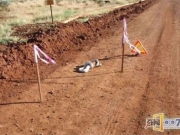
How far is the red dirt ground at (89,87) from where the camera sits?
8.07 metres

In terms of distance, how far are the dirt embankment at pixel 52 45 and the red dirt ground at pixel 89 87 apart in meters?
0.04

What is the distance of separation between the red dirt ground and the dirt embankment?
0.12 ft

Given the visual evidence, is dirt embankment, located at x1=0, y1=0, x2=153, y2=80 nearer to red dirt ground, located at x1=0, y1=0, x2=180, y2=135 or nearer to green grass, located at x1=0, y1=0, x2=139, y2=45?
red dirt ground, located at x1=0, y1=0, x2=180, y2=135

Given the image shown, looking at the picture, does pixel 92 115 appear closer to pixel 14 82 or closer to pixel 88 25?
pixel 14 82

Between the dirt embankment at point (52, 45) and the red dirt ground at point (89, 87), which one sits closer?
the red dirt ground at point (89, 87)

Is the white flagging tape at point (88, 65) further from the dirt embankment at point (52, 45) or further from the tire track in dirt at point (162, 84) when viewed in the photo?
the tire track in dirt at point (162, 84)

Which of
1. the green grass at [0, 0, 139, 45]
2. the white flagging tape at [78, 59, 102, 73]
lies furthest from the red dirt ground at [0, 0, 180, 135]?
the green grass at [0, 0, 139, 45]

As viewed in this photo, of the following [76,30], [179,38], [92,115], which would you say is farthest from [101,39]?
[92,115]

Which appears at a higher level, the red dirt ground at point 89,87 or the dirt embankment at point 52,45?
the dirt embankment at point 52,45

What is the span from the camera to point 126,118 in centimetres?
829

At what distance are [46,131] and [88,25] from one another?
10.8m

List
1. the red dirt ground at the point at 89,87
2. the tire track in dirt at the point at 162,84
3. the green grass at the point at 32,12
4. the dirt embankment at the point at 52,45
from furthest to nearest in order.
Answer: the green grass at the point at 32,12
the dirt embankment at the point at 52,45
the tire track in dirt at the point at 162,84
the red dirt ground at the point at 89,87

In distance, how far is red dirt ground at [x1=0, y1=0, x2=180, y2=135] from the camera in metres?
8.07

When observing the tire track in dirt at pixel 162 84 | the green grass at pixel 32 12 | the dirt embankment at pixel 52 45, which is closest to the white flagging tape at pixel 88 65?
the dirt embankment at pixel 52 45
